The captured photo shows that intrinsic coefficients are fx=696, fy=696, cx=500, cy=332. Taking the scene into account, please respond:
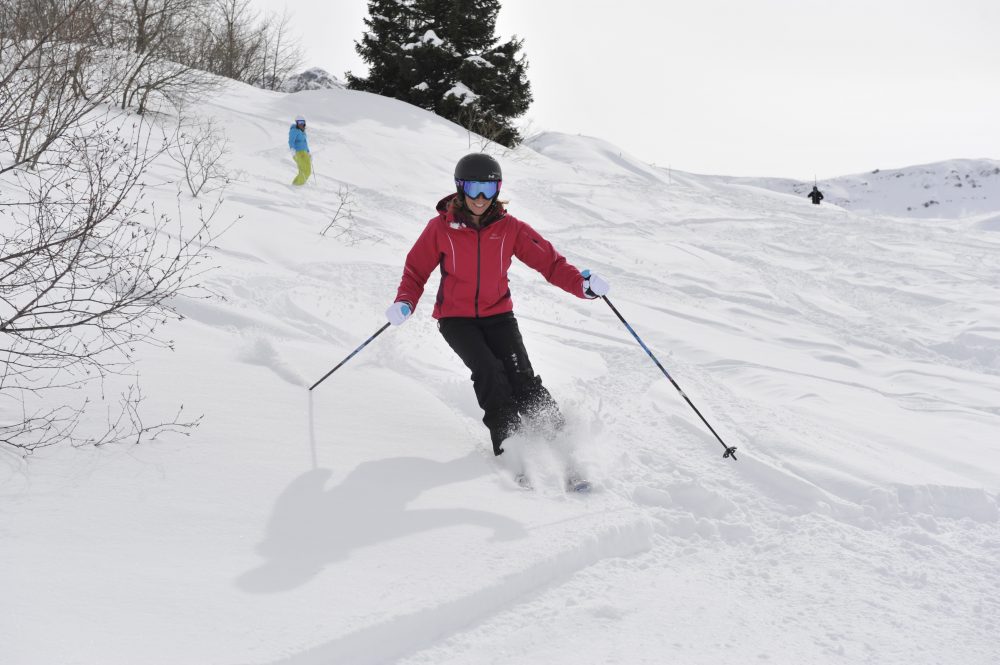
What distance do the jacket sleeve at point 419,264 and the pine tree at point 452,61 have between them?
1808 centimetres

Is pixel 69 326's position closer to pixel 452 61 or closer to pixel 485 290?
pixel 485 290

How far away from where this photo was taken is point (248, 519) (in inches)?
107

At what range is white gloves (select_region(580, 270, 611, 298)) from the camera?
154 inches

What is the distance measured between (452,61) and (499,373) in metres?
21.8

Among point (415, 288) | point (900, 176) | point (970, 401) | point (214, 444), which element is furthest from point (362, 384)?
point (900, 176)

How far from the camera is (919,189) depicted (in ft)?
103

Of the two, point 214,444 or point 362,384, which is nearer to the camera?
point 214,444

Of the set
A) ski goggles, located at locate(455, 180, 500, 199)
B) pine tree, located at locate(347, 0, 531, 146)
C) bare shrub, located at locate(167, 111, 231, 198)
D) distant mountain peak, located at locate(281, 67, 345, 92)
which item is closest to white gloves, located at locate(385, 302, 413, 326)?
ski goggles, located at locate(455, 180, 500, 199)

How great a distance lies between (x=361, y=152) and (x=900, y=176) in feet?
96.9

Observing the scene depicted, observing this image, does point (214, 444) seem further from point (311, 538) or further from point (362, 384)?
point (362, 384)

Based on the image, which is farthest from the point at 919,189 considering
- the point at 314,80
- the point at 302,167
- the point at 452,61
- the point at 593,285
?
the point at 314,80

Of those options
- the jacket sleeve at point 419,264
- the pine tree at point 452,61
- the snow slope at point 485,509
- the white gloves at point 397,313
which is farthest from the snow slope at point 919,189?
the white gloves at point 397,313

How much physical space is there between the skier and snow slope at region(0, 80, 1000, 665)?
23 cm

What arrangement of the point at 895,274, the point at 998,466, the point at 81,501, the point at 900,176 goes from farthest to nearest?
the point at 900,176, the point at 895,274, the point at 998,466, the point at 81,501
